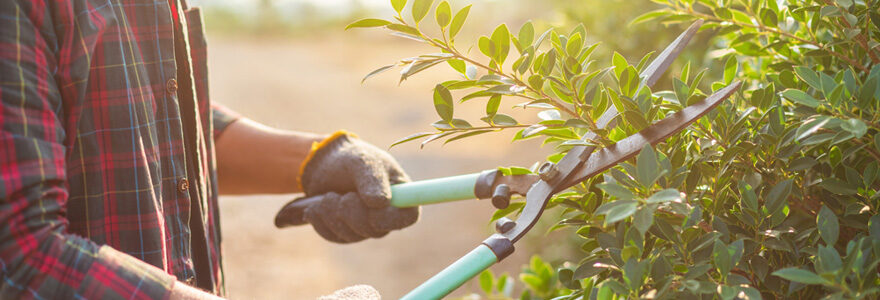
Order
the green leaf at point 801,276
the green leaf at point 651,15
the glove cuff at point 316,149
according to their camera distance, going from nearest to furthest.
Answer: the green leaf at point 801,276, the green leaf at point 651,15, the glove cuff at point 316,149

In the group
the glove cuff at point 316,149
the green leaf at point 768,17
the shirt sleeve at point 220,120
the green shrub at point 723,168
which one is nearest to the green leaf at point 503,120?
the green shrub at point 723,168

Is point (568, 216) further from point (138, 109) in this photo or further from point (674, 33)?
point (674, 33)

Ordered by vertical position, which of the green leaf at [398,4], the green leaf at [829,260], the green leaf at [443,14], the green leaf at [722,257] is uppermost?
the green leaf at [398,4]

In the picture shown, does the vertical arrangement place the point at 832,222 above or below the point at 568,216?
above

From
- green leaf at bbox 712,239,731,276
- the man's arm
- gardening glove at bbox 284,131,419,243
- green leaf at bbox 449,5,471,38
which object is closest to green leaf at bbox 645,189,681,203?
green leaf at bbox 712,239,731,276

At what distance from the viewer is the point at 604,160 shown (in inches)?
44.9

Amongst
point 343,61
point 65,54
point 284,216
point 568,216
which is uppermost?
point 65,54

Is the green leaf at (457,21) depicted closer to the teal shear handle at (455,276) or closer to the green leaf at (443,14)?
the green leaf at (443,14)

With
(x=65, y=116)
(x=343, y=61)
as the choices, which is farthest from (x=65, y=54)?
(x=343, y=61)

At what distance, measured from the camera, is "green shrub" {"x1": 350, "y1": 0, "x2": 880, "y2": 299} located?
0.96m

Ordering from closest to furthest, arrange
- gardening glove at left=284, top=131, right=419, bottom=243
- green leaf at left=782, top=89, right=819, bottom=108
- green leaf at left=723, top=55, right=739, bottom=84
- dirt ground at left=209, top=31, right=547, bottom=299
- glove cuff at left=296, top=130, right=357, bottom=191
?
green leaf at left=782, top=89, right=819, bottom=108 < green leaf at left=723, top=55, right=739, bottom=84 < gardening glove at left=284, top=131, right=419, bottom=243 < glove cuff at left=296, top=130, right=357, bottom=191 < dirt ground at left=209, top=31, right=547, bottom=299

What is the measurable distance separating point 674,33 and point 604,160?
6.34 feet

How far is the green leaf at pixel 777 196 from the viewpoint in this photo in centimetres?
103

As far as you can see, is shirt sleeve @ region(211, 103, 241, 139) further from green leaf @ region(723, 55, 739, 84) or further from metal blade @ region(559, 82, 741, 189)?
green leaf @ region(723, 55, 739, 84)
